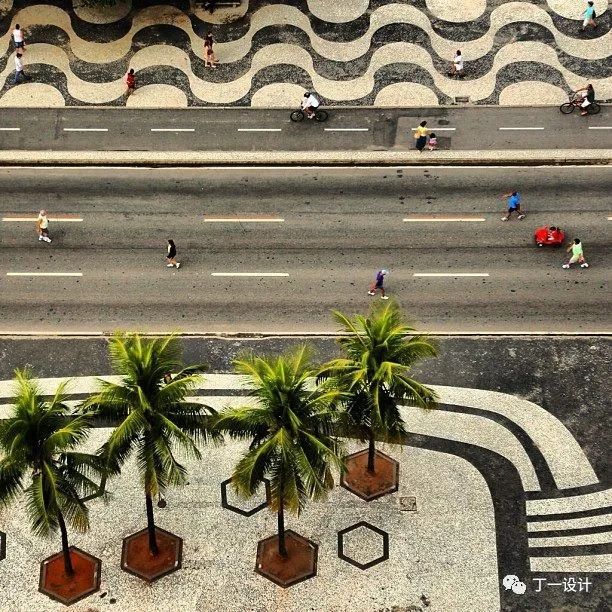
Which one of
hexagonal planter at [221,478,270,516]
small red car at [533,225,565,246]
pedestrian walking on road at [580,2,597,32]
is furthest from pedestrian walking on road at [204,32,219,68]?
hexagonal planter at [221,478,270,516]

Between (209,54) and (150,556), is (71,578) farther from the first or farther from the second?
(209,54)

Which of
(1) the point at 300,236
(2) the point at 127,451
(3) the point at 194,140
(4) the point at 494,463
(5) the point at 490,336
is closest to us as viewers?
(2) the point at 127,451

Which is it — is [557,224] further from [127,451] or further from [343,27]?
[127,451]

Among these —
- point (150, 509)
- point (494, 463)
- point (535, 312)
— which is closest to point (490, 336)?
point (535, 312)

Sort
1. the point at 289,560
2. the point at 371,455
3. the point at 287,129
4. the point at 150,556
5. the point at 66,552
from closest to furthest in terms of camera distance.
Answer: the point at 66,552 → the point at 289,560 → the point at 150,556 → the point at 371,455 → the point at 287,129

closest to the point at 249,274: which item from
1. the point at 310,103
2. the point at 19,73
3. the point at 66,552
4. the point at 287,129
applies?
the point at 287,129
